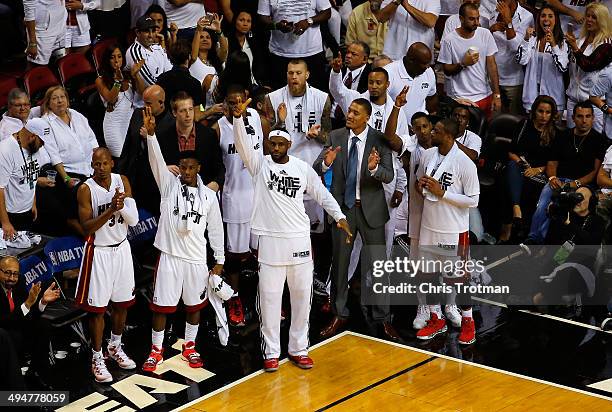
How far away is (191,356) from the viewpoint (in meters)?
11.5

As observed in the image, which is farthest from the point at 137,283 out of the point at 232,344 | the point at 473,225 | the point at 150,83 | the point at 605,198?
the point at 605,198

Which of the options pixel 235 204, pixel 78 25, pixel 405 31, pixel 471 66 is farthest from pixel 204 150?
pixel 471 66

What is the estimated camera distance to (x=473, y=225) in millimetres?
13422

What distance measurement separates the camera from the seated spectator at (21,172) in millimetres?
A: 12164

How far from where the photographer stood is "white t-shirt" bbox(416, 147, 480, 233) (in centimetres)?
1174

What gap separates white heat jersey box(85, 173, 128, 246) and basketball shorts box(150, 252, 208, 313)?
1.51 ft

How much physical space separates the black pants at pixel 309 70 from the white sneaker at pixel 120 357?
474 centimetres

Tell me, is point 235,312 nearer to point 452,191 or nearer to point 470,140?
point 452,191

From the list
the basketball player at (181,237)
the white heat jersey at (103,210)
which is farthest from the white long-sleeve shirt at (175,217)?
the white heat jersey at (103,210)

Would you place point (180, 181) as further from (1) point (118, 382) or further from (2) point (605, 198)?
(2) point (605, 198)

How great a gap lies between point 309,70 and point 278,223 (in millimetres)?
4447

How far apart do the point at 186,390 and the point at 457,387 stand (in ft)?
7.75

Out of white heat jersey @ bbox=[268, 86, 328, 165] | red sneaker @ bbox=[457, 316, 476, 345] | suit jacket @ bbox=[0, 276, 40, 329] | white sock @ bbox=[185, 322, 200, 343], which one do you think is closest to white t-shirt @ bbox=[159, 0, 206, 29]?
white heat jersey @ bbox=[268, 86, 328, 165]

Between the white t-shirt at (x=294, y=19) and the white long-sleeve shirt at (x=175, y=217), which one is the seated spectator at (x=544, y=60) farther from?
the white long-sleeve shirt at (x=175, y=217)
